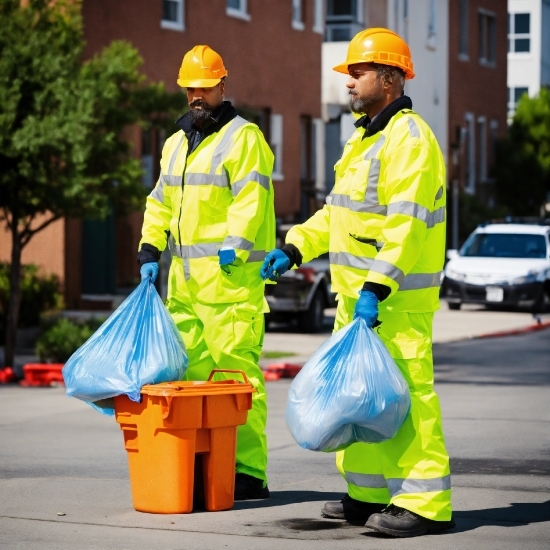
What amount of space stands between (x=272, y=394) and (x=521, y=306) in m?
13.2

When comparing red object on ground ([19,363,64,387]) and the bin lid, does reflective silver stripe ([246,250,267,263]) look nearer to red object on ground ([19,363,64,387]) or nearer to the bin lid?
the bin lid

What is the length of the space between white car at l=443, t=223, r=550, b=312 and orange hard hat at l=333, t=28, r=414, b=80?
18.3 meters

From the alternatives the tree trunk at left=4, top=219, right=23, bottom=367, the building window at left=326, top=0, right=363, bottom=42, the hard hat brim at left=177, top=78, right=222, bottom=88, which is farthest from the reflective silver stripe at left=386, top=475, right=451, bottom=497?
the building window at left=326, top=0, right=363, bottom=42

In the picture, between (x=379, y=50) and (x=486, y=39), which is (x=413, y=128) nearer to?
(x=379, y=50)

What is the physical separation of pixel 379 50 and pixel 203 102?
1267mm

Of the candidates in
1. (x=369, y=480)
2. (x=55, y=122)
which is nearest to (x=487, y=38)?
(x=55, y=122)

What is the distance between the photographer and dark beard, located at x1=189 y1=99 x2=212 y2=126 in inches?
303

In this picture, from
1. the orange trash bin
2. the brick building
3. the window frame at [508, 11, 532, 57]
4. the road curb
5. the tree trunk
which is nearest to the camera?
the orange trash bin

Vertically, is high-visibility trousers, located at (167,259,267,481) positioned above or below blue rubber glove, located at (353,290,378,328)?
below

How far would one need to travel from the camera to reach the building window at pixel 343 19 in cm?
3581

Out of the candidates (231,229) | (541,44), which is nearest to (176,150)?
(231,229)

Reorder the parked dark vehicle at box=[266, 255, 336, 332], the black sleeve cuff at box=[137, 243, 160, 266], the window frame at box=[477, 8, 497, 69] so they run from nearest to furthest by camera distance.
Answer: the black sleeve cuff at box=[137, 243, 160, 266], the parked dark vehicle at box=[266, 255, 336, 332], the window frame at box=[477, 8, 497, 69]

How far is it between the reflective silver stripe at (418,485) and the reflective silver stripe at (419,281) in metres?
0.84

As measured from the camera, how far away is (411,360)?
6.65 meters
